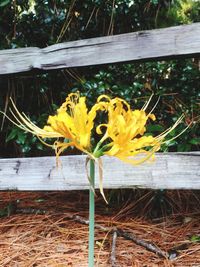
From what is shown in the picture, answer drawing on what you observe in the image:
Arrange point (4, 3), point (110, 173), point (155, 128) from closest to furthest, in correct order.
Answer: point (110, 173)
point (155, 128)
point (4, 3)

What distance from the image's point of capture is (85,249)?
4.38 ft

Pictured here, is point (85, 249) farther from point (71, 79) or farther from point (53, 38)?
point (53, 38)

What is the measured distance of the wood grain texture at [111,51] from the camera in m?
1.36

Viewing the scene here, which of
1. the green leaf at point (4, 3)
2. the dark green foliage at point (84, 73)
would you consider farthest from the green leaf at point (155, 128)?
the green leaf at point (4, 3)

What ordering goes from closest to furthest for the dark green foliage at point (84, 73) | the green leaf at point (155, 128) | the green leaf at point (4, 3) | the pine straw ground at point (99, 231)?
the pine straw ground at point (99, 231), the green leaf at point (155, 128), the dark green foliage at point (84, 73), the green leaf at point (4, 3)

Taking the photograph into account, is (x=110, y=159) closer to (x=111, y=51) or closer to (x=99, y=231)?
(x=99, y=231)

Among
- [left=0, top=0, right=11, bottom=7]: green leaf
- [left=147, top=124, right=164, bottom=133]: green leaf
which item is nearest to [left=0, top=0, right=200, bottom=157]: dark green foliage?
[left=0, top=0, right=11, bottom=7]: green leaf

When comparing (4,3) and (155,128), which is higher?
(4,3)

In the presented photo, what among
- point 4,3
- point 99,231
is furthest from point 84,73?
point 99,231

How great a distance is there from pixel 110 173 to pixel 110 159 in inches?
1.9

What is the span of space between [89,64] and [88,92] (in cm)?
27

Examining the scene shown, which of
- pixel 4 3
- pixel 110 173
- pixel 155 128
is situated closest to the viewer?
pixel 110 173

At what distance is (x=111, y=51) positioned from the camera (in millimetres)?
1449

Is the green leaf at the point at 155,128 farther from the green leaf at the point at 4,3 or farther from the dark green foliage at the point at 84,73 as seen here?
the green leaf at the point at 4,3
